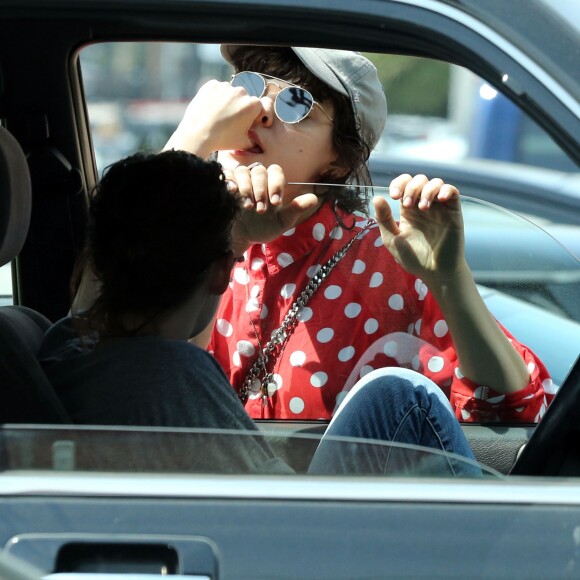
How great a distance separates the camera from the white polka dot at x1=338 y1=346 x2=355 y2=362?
1927 mm

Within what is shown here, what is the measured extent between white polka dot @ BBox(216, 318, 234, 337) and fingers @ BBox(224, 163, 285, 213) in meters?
0.24

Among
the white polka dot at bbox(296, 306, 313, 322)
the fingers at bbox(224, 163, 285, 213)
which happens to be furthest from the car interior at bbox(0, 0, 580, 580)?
the white polka dot at bbox(296, 306, 313, 322)

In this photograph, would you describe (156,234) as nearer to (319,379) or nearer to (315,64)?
(319,379)

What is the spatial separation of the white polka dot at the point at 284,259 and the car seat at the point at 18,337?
439mm

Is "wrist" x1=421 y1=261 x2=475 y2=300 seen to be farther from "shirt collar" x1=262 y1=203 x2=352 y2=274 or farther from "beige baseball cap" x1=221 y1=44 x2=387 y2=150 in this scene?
"beige baseball cap" x1=221 y1=44 x2=387 y2=150

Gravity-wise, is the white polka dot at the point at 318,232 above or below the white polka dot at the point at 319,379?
above

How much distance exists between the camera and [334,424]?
1.70 meters

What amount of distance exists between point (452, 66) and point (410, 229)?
1.27ft

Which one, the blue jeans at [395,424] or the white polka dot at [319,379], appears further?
the white polka dot at [319,379]

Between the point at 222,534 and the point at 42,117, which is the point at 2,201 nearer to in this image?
the point at 222,534

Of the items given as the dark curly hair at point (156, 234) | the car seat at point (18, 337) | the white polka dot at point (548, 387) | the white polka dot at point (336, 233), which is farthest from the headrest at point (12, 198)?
the white polka dot at point (548, 387)

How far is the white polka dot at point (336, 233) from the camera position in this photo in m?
1.95

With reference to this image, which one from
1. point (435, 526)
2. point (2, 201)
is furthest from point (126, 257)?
point (435, 526)

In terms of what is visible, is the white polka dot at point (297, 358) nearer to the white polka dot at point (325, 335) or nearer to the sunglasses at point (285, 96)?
the white polka dot at point (325, 335)
